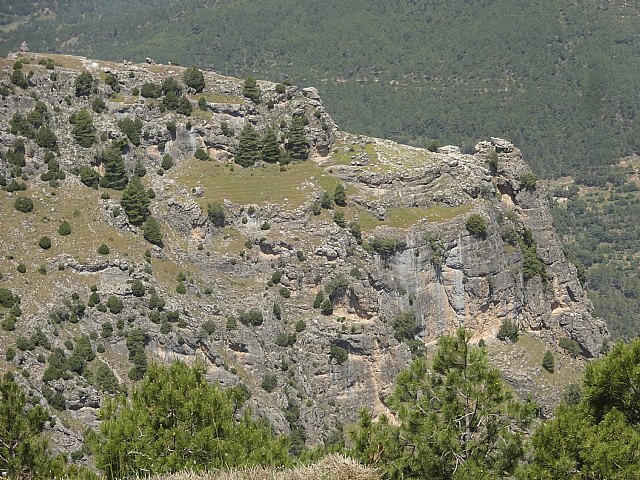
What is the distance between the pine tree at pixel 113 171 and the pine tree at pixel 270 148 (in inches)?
506

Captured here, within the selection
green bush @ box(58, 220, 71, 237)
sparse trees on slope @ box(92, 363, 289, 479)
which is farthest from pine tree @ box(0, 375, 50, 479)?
green bush @ box(58, 220, 71, 237)

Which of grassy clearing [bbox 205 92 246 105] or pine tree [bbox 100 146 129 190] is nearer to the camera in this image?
pine tree [bbox 100 146 129 190]

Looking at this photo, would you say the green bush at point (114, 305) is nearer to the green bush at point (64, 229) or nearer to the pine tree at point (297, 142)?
the green bush at point (64, 229)

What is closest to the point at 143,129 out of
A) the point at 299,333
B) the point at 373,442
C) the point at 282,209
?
the point at 282,209

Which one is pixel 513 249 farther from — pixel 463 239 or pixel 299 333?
pixel 299 333

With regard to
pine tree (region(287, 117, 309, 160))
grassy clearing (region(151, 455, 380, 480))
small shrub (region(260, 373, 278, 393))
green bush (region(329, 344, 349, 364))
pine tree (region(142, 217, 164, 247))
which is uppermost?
grassy clearing (region(151, 455, 380, 480))

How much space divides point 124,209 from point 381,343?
77.3ft

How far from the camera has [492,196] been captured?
8194 cm

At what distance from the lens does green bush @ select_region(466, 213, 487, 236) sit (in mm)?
76500

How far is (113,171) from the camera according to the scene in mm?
74875

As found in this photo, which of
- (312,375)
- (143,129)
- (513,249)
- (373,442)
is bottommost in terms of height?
(312,375)

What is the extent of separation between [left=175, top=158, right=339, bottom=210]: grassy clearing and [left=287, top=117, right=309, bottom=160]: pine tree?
903mm

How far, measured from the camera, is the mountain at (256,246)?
6638 centimetres

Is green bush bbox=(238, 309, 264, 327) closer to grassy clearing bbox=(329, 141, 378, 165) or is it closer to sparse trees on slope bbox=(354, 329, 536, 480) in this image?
grassy clearing bbox=(329, 141, 378, 165)
